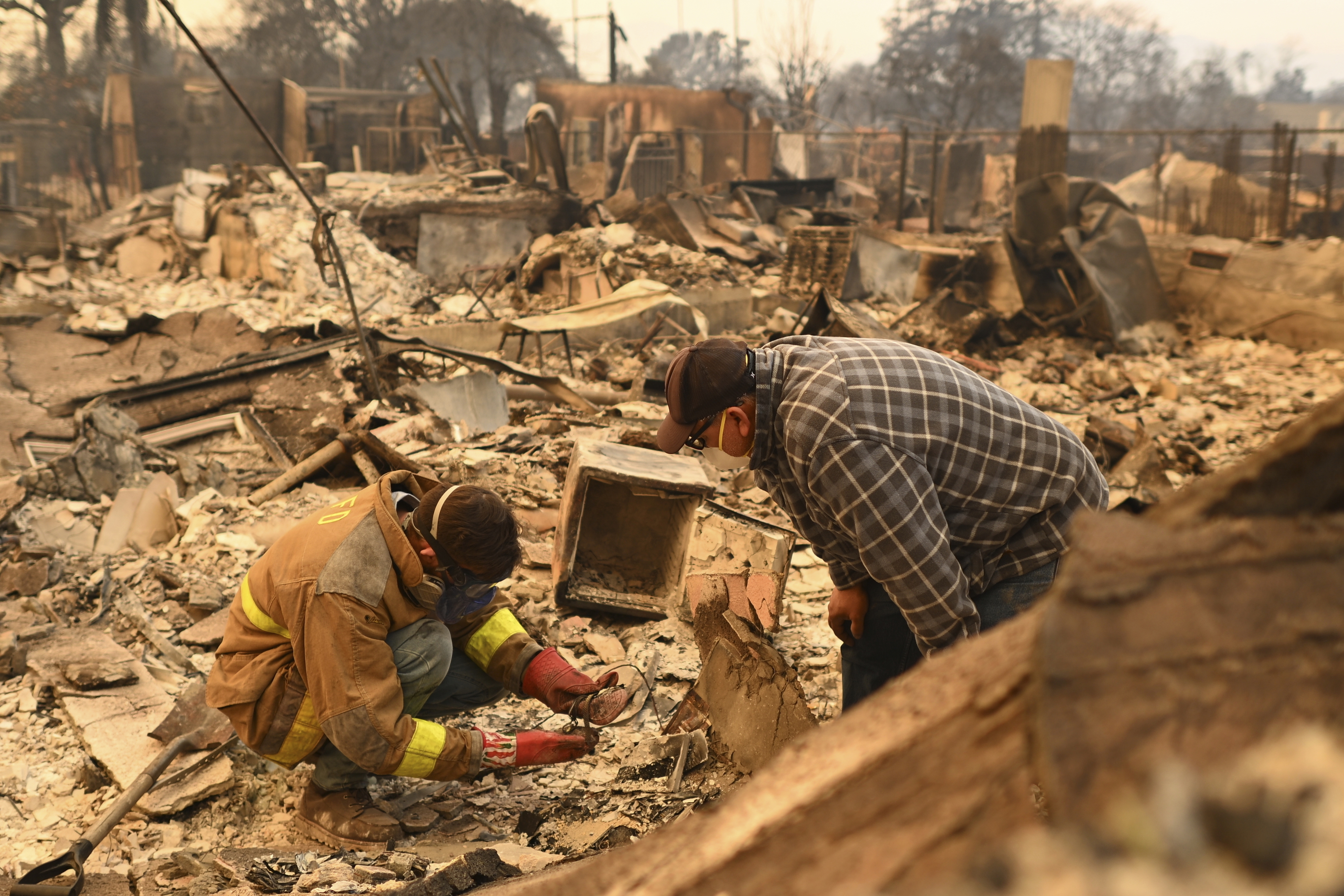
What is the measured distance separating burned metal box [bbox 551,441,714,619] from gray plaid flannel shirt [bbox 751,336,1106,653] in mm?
1545

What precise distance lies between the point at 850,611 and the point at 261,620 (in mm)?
1892

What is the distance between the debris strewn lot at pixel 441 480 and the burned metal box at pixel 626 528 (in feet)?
0.10

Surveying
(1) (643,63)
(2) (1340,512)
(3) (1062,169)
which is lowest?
(2) (1340,512)

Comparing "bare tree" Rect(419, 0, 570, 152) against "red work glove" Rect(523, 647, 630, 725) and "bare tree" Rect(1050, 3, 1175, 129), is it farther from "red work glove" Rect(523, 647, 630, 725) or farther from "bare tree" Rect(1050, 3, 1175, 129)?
"red work glove" Rect(523, 647, 630, 725)

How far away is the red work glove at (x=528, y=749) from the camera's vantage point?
283 cm

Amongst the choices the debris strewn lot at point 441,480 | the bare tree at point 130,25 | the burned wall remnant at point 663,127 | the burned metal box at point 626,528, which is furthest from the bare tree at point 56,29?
the burned metal box at point 626,528

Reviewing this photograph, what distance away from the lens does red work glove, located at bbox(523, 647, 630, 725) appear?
305cm

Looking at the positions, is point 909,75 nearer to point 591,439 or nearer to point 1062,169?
point 1062,169

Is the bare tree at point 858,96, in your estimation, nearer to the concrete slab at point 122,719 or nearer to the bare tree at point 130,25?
the bare tree at point 130,25

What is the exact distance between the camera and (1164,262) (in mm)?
11688

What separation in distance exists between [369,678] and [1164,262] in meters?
12.0

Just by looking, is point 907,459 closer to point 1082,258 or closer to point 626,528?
point 626,528

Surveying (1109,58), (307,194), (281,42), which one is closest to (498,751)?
(307,194)

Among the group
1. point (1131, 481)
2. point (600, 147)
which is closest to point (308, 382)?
point (1131, 481)
